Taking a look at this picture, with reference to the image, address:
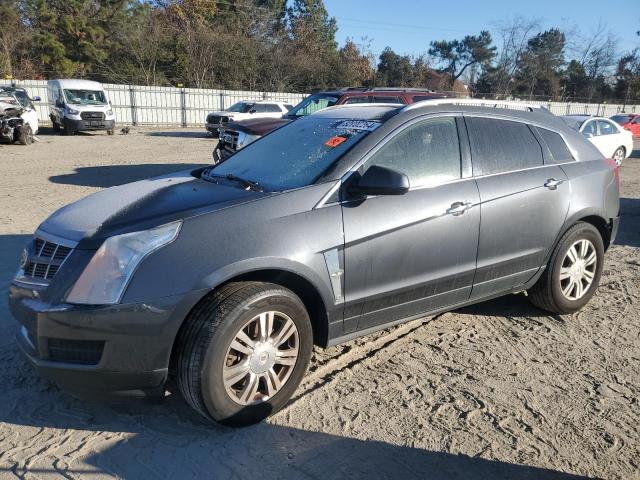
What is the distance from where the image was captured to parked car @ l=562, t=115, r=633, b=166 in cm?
1376

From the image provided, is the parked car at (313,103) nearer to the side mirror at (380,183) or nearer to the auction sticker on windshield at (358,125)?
the auction sticker on windshield at (358,125)

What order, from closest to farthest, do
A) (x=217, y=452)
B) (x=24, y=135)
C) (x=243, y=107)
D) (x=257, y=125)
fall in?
(x=217, y=452) → (x=257, y=125) → (x=24, y=135) → (x=243, y=107)

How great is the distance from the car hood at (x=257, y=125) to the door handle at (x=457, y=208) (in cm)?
660

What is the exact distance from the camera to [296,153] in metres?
3.69

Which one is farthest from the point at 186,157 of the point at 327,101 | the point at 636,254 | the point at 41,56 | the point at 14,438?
the point at 41,56

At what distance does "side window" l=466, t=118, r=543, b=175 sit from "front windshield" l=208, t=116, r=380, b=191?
0.85m

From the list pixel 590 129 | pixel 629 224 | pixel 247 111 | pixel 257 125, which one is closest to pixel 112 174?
pixel 257 125

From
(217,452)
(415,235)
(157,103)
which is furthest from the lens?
(157,103)

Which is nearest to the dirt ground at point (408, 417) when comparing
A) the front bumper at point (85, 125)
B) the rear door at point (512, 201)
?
the rear door at point (512, 201)

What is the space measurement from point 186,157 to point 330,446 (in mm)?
13641

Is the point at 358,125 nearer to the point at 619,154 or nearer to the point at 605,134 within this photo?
the point at 605,134

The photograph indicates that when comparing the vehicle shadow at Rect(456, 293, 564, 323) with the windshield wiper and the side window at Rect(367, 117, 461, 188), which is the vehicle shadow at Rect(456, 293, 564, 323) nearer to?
the side window at Rect(367, 117, 461, 188)

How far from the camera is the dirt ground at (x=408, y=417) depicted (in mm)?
2615

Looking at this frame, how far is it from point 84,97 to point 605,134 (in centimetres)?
1987
